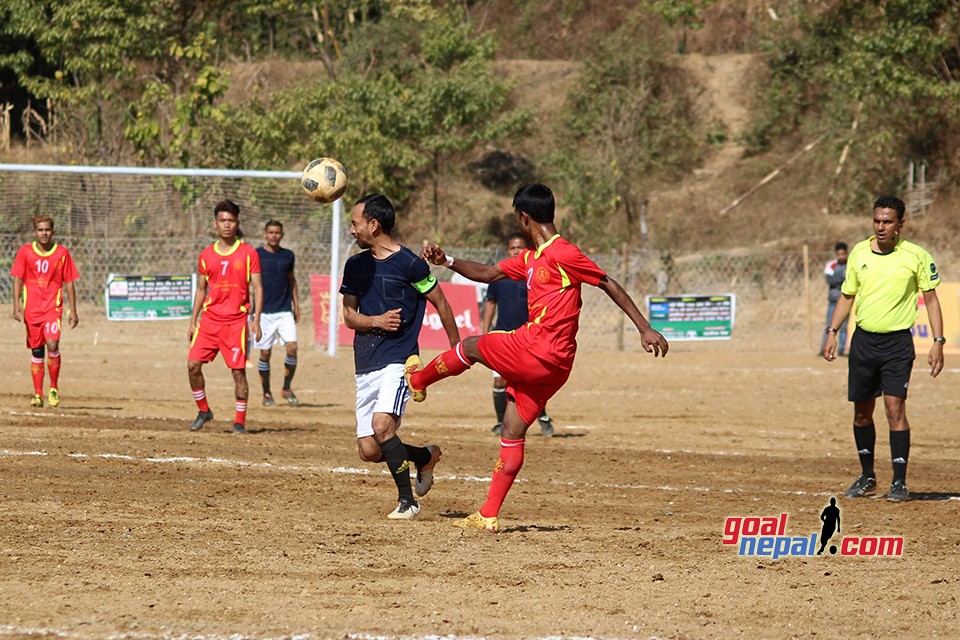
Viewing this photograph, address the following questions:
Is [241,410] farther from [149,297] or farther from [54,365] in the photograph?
[149,297]

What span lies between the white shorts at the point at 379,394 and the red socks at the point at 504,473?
0.76 metres

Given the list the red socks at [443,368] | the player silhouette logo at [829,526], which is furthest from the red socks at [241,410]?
the player silhouette logo at [829,526]

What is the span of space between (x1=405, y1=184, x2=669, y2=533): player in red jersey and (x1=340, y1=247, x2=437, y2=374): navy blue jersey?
0.33 m

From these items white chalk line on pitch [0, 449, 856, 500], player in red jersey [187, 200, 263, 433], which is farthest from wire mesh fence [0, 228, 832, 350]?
white chalk line on pitch [0, 449, 856, 500]

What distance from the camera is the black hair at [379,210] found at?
313 inches

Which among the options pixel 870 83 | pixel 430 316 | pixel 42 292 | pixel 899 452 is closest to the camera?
pixel 899 452

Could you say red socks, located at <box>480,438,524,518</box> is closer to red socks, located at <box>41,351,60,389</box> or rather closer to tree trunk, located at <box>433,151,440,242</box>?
red socks, located at <box>41,351,60,389</box>

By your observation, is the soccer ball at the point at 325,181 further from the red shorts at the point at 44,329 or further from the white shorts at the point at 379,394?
the red shorts at the point at 44,329

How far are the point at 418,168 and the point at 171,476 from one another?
1151 inches

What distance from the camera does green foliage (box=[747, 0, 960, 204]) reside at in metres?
30.7

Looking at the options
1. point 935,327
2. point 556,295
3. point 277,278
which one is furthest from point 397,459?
point 277,278

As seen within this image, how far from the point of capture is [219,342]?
40.0 ft

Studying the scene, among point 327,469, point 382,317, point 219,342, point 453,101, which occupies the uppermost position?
point 453,101

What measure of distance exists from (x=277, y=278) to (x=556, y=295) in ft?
29.3
